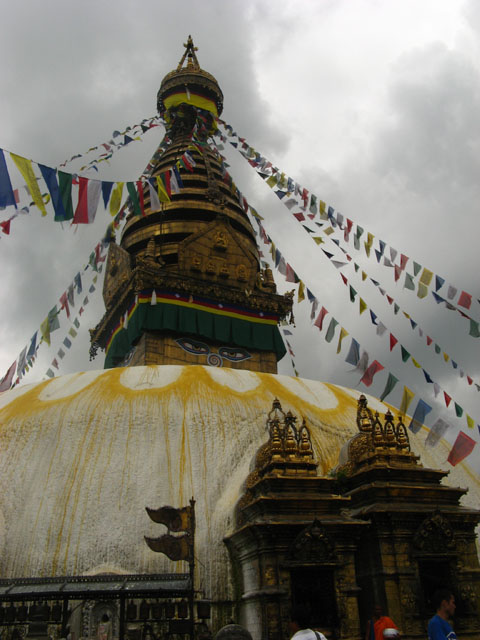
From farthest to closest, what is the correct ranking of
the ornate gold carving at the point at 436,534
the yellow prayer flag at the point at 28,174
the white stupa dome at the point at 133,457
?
the white stupa dome at the point at 133,457 < the yellow prayer flag at the point at 28,174 < the ornate gold carving at the point at 436,534

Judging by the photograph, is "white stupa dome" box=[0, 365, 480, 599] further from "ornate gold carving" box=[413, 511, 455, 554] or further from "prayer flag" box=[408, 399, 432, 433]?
"ornate gold carving" box=[413, 511, 455, 554]

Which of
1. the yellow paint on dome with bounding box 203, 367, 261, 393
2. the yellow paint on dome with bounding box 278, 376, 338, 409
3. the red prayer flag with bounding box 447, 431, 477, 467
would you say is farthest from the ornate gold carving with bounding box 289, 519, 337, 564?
the yellow paint on dome with bounding box 278, 376, 338, 409

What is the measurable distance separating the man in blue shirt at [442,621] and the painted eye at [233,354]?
43.1 ft

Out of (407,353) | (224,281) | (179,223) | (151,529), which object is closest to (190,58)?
(179,223)

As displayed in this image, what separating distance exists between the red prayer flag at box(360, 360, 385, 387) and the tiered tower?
20.1 feet

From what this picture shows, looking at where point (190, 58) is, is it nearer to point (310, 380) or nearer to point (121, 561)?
point (310, 380)

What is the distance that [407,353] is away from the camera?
37.3 feet

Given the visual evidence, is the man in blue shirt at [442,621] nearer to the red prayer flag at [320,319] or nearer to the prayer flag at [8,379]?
the red prayer flag at [320,319]

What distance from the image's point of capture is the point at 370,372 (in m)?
11.1

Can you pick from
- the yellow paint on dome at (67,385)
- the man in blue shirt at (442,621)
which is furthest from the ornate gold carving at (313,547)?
the yellow paint on dome at (67,385)

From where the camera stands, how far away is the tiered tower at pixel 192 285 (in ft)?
53.3

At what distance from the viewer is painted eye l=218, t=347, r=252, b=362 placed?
16.6m

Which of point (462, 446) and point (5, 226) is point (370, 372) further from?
point (5, 226)

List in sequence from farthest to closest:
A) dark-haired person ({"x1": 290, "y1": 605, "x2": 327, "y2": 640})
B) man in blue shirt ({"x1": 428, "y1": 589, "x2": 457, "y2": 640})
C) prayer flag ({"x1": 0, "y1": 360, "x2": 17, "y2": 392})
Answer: prayer flag ({"x1": 0, "y1": 360, "x2": 17, "y2": 392}) < dark-haired person ({"x1": 290, "y1": 605, "x2": 327, "y2": 640}) < man in blue shirt ({"x1": 428, "y1": 589, "x2": 457, "y2": 640})
